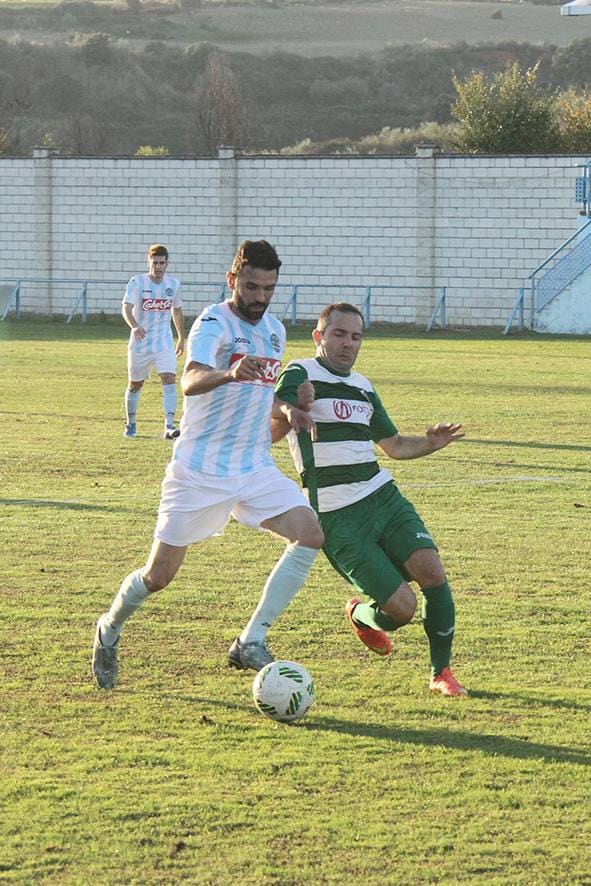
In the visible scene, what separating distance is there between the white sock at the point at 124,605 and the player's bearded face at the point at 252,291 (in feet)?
3.90

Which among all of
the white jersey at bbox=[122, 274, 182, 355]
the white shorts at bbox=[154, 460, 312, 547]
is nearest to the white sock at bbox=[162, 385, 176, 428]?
the white jersey at bbox=[122, 274, 182, 355]

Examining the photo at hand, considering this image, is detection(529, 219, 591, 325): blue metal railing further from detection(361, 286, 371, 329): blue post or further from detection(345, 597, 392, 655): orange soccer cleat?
detection(345, 597, 392, 655): orange soccer cleat

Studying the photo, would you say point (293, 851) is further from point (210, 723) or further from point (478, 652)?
point (478, 652)

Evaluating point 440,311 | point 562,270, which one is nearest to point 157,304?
point 562,270

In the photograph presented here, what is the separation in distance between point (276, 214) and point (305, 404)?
35.9 m

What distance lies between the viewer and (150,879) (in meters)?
4.68

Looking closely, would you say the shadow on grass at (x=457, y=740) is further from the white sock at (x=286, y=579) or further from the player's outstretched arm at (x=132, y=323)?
the player's outstretched arm at (x=132, y=323)

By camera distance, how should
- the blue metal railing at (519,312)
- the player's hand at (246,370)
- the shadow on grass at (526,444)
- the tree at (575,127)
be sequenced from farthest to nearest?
1. the tree at (575,127)
2. the blue metal railing at (519,312)
3. the shadow on grass at (526,444)
4. the player's hand at (246,370)

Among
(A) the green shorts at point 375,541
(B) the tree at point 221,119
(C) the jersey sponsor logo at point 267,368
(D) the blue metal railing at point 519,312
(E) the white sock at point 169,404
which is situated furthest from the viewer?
(B) the tree at point 221,119

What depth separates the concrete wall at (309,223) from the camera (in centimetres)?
3953

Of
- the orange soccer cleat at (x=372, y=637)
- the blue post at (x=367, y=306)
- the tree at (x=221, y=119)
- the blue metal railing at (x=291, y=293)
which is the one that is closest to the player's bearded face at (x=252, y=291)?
the orange soccer cleat at (x=372, y=637)

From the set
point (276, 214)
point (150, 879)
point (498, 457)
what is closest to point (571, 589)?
point (150, 879)

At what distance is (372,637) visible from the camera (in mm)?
7348

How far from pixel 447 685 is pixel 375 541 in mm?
700
